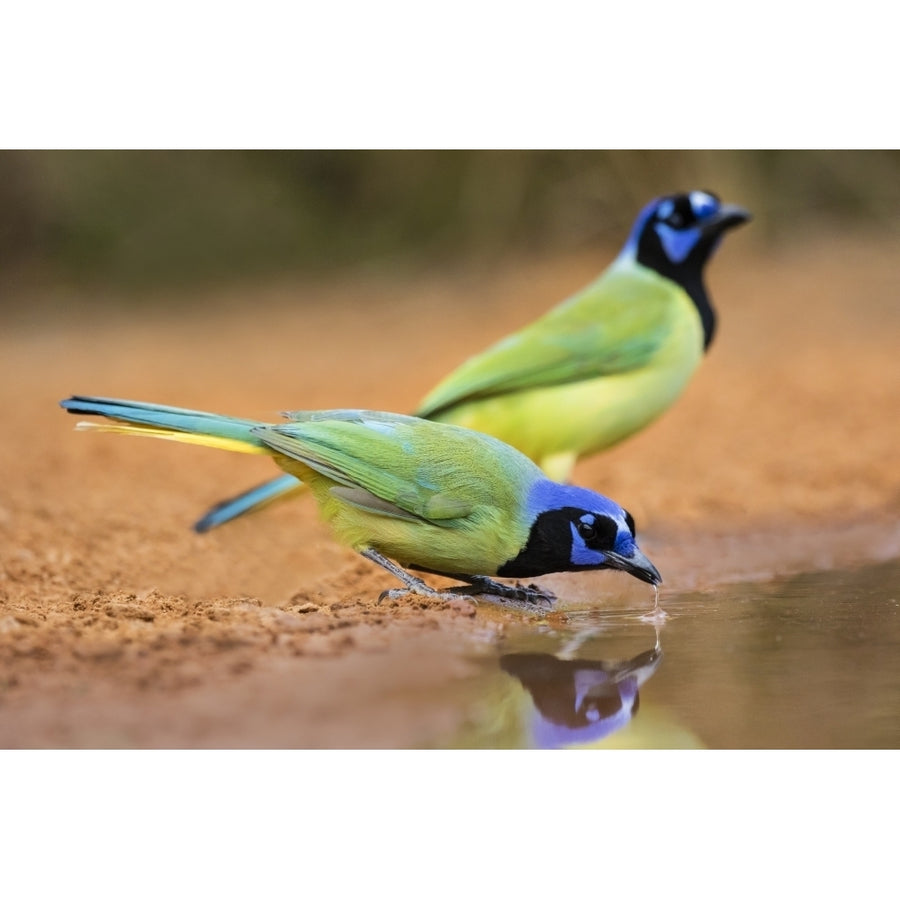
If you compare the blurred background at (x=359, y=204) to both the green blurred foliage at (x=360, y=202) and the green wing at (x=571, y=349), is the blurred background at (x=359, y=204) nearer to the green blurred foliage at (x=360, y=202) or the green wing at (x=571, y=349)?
the green blurred foliage at (x=360, y=202)

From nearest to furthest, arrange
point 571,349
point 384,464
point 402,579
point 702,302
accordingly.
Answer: point 384,464 → point 402,579 → point 571,349 → point 702,302

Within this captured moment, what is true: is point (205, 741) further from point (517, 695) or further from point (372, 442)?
point (372, 442)

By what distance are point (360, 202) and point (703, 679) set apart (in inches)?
354

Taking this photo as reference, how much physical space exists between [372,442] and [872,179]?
26.1ft

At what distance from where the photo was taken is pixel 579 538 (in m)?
3.99

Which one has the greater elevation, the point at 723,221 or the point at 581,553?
the point at 723,221

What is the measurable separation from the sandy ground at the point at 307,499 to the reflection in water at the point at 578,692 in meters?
0.18

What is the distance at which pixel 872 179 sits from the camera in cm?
1077

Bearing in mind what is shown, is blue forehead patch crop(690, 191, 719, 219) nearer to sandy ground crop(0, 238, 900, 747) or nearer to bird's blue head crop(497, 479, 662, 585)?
sandy ground crop(0, 238, 900, 747)

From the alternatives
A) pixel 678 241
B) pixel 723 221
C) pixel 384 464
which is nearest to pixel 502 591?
pixel 384 464

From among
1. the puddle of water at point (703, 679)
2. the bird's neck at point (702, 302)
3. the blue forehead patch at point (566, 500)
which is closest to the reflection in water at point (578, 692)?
the puddle of water at point (703, 679)

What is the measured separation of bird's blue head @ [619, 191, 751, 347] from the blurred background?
414 cm

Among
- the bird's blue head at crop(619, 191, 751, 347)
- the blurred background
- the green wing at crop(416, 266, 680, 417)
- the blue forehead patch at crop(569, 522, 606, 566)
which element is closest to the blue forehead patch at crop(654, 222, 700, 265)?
the bird's blue head at crop(619, 191, 751, 347)

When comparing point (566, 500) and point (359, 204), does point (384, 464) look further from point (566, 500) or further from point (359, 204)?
point (359, 204)
